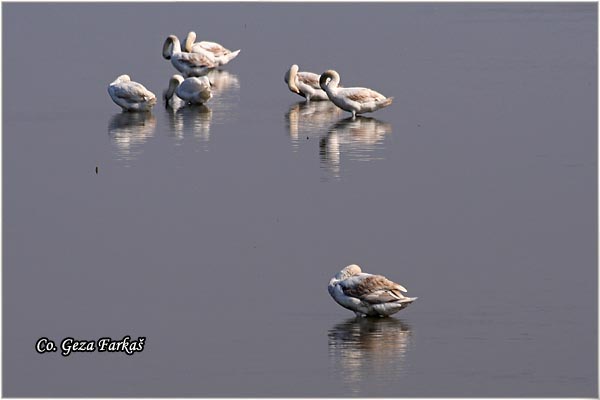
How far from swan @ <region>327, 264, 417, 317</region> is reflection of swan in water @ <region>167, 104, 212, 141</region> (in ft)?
25.4

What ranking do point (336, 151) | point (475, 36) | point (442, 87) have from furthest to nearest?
point (475, 36) < point (442, 87) < point (336, 151)

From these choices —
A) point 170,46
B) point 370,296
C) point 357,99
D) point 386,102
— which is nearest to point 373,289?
point 370,296

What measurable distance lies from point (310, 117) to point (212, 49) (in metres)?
5.14

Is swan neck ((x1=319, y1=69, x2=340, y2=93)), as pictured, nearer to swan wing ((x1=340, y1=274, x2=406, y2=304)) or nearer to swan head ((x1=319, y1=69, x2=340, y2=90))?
swan head ((x1=319, y1=69, x2=340, y2=90))

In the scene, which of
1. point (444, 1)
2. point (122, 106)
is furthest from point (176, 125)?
point (444, 1)

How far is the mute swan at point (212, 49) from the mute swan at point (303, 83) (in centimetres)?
329

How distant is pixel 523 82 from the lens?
26.1 meters

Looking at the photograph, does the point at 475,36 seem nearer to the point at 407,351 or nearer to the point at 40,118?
the point at 40,118

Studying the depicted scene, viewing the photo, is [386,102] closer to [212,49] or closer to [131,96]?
[131,96]

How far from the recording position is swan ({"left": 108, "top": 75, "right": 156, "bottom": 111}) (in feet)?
78.9

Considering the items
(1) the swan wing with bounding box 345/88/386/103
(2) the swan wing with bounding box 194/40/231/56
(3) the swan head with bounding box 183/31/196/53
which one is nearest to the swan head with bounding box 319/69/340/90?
(1) the swan wing with bounding box 345/88/386/103

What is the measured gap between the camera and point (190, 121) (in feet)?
77.3

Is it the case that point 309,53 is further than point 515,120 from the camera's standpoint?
Yes

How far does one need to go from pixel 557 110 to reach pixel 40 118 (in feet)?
23.7
